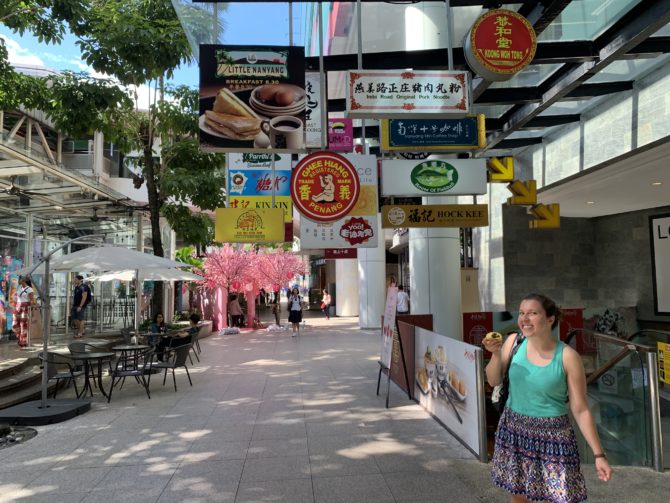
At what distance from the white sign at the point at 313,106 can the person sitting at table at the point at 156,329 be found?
18.5 ft

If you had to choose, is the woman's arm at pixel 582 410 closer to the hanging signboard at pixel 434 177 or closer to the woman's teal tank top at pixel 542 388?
the woman's teal tank top at pixel 542 388

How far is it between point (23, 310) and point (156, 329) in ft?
9.34

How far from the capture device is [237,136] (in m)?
5.43

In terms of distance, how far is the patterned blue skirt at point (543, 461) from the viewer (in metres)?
2.65

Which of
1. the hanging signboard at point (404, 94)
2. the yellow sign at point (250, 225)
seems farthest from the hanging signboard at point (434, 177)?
the hanging signboard at point (404, 94)

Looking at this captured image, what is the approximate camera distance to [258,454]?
202 inches

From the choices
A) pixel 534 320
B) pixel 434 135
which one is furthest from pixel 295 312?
pixel 534 320

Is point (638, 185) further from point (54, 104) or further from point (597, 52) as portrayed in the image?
point (54, 104)

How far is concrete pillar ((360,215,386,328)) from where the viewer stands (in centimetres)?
1917

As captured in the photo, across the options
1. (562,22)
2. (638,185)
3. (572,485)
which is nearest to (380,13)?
(562,22)

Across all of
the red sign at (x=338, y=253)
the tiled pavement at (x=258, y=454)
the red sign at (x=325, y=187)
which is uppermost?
the red sign at (x=325, y=187)

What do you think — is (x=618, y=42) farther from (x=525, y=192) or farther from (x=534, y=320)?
(x=534, y=320)

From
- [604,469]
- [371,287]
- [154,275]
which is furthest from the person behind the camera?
[371,287]

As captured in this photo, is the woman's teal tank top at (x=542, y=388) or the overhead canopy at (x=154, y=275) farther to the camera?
the overhead canopy at (x=154, y=275)
